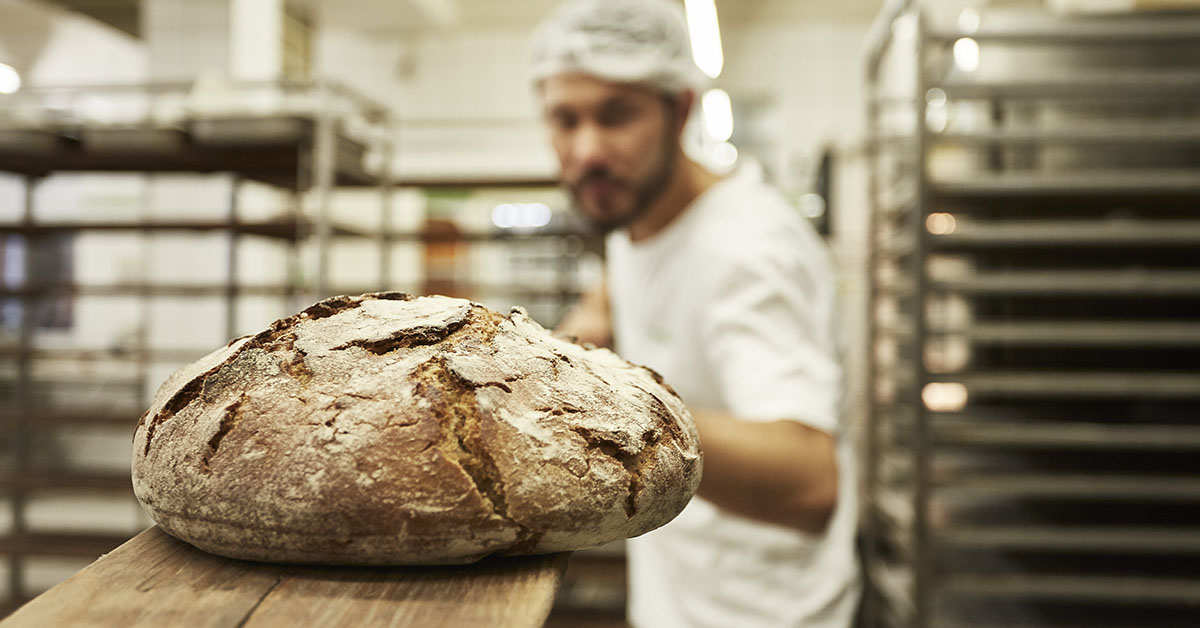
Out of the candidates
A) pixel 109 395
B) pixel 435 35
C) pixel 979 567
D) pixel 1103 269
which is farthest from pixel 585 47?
pixel 435 35

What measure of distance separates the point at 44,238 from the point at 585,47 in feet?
9.31

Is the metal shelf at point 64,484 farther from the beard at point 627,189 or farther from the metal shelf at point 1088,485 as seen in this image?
the metal shelf at point 1088,485

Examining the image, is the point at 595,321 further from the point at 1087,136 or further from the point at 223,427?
the point at 223,427

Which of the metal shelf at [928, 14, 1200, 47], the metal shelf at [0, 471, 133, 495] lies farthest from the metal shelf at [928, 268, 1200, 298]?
the metal shelf at [0, 471, 133, 495]

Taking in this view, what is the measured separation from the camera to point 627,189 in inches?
56.4

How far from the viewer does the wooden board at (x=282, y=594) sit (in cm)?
34

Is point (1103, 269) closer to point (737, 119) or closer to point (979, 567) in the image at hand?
point (979, 567)

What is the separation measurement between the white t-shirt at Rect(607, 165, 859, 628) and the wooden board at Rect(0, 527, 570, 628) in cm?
80

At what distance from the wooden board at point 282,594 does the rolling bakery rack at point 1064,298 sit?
1.51 metres

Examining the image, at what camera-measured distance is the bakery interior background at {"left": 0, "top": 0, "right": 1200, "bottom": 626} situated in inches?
63.6

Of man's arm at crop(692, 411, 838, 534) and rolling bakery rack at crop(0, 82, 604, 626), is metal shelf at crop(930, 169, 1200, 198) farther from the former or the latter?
rolling bakery rack at crop(0, 82, 604, 626)

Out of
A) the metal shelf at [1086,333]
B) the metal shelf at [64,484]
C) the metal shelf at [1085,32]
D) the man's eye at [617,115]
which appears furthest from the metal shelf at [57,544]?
the metal shelf at [1085,32]

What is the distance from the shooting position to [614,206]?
145cm

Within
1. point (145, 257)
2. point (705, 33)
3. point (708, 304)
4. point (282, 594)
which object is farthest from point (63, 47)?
point (705, 33)
